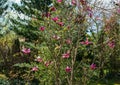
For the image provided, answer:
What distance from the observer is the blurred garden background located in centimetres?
794

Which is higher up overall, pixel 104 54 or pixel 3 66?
pixel 104 54

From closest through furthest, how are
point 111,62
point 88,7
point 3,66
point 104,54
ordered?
1. point 88,7
2. point 104,54
3. point 3,66
4. point 111,62

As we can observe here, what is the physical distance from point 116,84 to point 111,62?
3216mm

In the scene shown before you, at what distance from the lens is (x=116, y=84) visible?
2278cm

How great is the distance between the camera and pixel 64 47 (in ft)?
31.8

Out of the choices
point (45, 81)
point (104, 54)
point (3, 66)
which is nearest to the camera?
point (104, 54)

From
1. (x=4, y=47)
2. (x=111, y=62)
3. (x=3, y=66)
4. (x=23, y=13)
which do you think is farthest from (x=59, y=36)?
(x=23, y=13)

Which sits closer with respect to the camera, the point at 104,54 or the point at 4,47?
the point at 104,54

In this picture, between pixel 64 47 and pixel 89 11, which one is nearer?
pixel 89 11

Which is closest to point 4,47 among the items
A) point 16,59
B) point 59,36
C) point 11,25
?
point 16,59

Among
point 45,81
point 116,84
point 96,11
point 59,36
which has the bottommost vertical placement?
point 116,84

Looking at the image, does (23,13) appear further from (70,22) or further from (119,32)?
(70,22)

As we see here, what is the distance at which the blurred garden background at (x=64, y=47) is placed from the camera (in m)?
7.94

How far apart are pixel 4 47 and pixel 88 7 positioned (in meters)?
15.5
